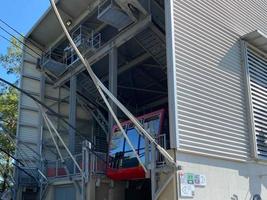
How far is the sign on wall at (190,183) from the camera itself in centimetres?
1105

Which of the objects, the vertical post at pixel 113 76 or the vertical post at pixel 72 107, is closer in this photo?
the vertical post at pixel 113 76

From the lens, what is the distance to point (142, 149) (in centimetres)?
1261

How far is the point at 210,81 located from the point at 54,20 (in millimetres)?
11092

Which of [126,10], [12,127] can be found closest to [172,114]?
[126,10]

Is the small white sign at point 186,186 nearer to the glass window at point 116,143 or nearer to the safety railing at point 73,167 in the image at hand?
the glass window at point 116,143

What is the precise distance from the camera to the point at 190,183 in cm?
1132

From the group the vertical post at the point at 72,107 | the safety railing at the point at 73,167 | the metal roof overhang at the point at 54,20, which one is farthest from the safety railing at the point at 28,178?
the metal roof overhang at the point at 54,20

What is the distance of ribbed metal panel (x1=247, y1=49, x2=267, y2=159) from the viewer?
1484 centimetres

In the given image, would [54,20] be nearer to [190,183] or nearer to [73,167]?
[73,167]

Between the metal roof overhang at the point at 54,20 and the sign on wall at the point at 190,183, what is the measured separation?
10.6 metres

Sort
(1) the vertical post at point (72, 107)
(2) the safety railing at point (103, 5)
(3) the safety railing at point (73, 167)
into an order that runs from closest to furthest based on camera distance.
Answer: (3) the safety railing at point (73, 167) → (2) the safety railing at point (103, 5) → (1) the vertical post at point (72, 107)

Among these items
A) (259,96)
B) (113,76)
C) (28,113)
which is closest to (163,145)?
(113,76)

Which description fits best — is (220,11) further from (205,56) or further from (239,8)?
(205,56)

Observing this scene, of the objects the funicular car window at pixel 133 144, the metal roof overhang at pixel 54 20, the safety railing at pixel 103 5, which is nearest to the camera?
the funicular car window at pixel 133 144
